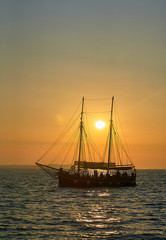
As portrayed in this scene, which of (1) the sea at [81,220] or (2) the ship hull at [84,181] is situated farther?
(2) the ship hull at [84,181]

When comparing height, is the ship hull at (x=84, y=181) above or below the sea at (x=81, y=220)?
above

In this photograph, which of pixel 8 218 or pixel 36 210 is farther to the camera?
pixel 36 210

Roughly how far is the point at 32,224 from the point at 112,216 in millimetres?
10685

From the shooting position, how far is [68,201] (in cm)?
5550

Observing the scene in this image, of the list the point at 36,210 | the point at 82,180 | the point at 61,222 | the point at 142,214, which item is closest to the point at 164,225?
the point at 142,214

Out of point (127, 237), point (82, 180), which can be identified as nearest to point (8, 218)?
point (127, 237)

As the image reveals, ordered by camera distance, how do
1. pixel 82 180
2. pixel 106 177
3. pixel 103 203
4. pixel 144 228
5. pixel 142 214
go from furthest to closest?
pixel 106 177 → pixel 82 180 → pixel 103 203 → pixel 142 214 → pixel 144 228

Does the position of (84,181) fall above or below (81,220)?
above

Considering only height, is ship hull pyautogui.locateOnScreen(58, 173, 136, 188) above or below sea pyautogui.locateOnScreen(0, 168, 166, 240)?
above

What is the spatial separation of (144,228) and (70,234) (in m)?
8.53

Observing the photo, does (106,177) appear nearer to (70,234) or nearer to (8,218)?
(8,218)

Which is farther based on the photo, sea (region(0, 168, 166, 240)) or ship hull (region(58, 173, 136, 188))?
ship hull (region(58, 173, 136, 188))

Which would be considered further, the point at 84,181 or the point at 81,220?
the point at 84,181

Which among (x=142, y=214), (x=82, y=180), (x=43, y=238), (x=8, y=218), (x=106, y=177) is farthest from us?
(x=106, y=177)
